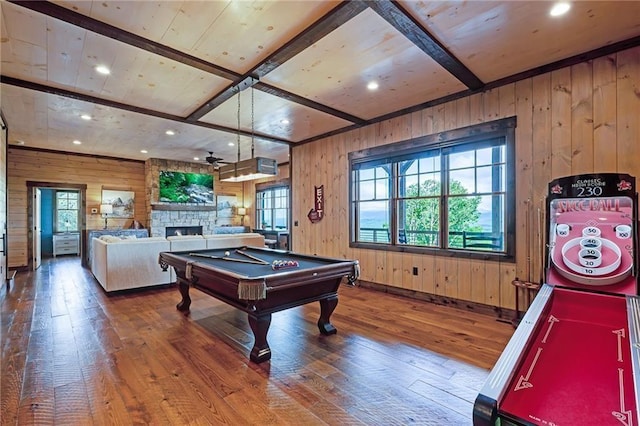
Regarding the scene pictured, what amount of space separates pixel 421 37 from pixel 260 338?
3.07 meters

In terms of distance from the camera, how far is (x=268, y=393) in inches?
87.0

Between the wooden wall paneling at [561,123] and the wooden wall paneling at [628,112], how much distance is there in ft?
1.27

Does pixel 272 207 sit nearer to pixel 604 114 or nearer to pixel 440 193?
pixel 440 193

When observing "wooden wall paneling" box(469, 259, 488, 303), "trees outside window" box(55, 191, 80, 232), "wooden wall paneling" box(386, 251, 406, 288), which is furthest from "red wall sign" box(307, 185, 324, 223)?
"trees outside window" box(55, 191, 80, 232)

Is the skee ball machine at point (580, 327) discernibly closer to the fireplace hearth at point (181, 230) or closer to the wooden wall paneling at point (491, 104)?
the wooden wall paneling at point (491, 104)

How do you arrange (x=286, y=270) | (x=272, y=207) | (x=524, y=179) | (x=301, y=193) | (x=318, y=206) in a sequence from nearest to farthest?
(x=286, y=270) < (x=524, y=179) < (x=318, y=206) < (x=301, y=193) < (x=272, y=207)

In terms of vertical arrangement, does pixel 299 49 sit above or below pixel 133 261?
above

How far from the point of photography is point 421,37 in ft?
9.09

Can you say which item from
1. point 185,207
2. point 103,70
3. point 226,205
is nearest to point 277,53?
point 103,70

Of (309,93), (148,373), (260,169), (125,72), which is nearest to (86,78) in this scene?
(125,72)

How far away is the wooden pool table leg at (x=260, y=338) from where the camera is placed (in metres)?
2.68

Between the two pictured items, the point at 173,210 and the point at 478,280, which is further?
the point at 173,210

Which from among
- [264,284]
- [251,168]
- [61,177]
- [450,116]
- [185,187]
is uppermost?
[450,116]

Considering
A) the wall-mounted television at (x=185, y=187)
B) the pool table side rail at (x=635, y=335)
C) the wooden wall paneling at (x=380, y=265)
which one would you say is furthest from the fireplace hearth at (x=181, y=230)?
Answer: the pool table side rail at (x=635, y=335)
